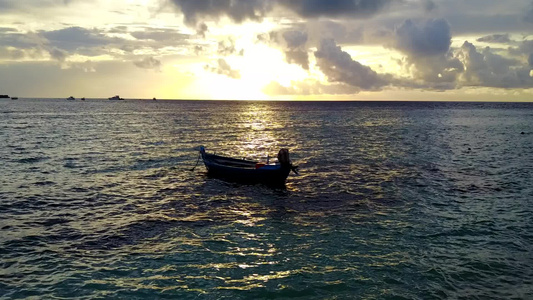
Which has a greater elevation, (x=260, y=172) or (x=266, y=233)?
(x=260, y=172)

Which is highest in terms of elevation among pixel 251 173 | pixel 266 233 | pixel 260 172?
pixel 260 172

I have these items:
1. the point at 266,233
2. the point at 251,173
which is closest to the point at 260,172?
the point at 251,173

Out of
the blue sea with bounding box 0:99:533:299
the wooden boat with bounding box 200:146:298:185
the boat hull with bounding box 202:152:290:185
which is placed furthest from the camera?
the boat hull with bounding box 202:152:290:185

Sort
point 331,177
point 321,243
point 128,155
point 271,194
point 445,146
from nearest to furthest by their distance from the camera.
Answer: point 321,243, point 271,194, point 331,177, point 128,155, point 445,146

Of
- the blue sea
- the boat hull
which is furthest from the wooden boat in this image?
the blue sea

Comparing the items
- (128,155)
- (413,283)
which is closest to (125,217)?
(413,283)

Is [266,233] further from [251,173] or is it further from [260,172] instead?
[251,173]

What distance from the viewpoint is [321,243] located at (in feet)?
54.0

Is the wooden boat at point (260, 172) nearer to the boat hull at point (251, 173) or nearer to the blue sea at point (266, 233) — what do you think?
the boat hull at point (251, 173)

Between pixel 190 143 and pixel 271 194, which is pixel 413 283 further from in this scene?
pixel 190 143

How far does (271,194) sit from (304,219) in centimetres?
617

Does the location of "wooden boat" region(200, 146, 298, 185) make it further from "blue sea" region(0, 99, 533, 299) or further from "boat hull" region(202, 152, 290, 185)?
"blue sea" region(0, 99, 533, 299)

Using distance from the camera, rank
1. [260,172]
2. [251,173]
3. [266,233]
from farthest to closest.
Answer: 1. [251,173]
2. [260,172]
3. [266,233]

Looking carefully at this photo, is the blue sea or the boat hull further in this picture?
the boat hull
